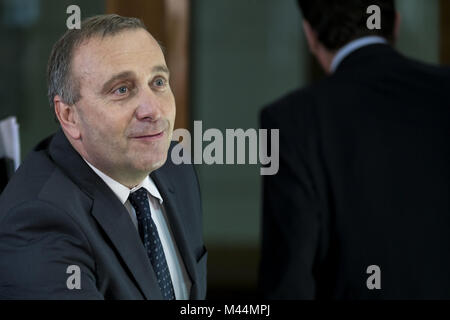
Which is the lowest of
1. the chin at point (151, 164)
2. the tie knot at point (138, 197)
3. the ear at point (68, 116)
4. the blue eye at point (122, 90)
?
the tie knot at point (138, 197)

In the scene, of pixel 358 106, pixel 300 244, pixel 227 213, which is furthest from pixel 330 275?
pixel 227 213

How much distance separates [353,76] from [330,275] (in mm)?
347

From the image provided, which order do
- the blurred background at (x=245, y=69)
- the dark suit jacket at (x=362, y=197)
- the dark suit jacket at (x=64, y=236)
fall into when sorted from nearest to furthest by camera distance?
1. the dark suit jacket at (x=64, y=236)
2. the dark suit jacket at (x=362, y=197)
3. the blurred background at (x=245, y=69)

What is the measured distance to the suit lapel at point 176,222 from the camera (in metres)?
0.80

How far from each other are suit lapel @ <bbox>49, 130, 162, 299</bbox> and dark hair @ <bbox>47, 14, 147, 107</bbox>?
0.07 m

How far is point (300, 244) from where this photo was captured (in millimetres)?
998

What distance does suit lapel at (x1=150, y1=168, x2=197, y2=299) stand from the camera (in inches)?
31.5

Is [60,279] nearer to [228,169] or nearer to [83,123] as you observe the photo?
[83,123]

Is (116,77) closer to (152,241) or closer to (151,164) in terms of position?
(151,164)

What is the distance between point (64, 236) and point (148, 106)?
7.3 inches

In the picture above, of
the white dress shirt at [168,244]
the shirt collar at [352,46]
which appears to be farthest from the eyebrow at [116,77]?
the shirt collar at [352,46]

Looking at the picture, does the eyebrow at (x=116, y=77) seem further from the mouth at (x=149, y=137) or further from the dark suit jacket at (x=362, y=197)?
the dark suit jacket at (x=362, y=197)

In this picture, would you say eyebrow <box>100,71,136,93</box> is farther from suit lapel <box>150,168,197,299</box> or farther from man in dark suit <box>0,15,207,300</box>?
suit lapel <box>150,168,197,299</box>

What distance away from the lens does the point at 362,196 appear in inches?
39.4
